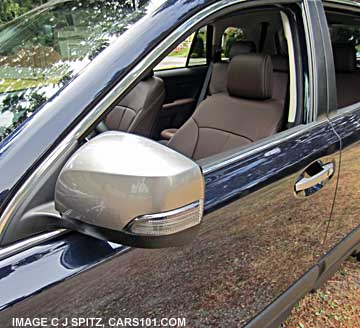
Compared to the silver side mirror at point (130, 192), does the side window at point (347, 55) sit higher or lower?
lower

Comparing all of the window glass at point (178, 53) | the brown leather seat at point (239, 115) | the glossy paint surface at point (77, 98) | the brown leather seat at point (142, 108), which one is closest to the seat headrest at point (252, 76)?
the brown leather seat at point (239, 115)

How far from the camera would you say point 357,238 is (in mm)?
2027

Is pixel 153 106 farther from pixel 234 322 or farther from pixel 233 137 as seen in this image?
pixel 234 322

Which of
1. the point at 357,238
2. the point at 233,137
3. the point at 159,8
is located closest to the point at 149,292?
the point at 159,8

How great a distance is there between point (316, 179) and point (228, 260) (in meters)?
0.50

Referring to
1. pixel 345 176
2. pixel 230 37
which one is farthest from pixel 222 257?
pixel 230 37

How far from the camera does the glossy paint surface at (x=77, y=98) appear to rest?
886 mm

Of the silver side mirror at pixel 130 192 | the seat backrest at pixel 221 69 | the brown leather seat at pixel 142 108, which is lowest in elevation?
the brown leather seat at pixel 142 108

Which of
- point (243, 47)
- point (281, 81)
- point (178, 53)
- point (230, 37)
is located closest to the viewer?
point (178, 53)

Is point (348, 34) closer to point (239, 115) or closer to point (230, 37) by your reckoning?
point (230, 37)

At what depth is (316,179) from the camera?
5.06 ft

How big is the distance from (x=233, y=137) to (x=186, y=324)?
879mm

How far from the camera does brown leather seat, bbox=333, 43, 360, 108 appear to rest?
2518 millimetres

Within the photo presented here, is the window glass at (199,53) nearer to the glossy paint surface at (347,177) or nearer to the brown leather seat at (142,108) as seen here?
the brown leather seat at (142,108)
